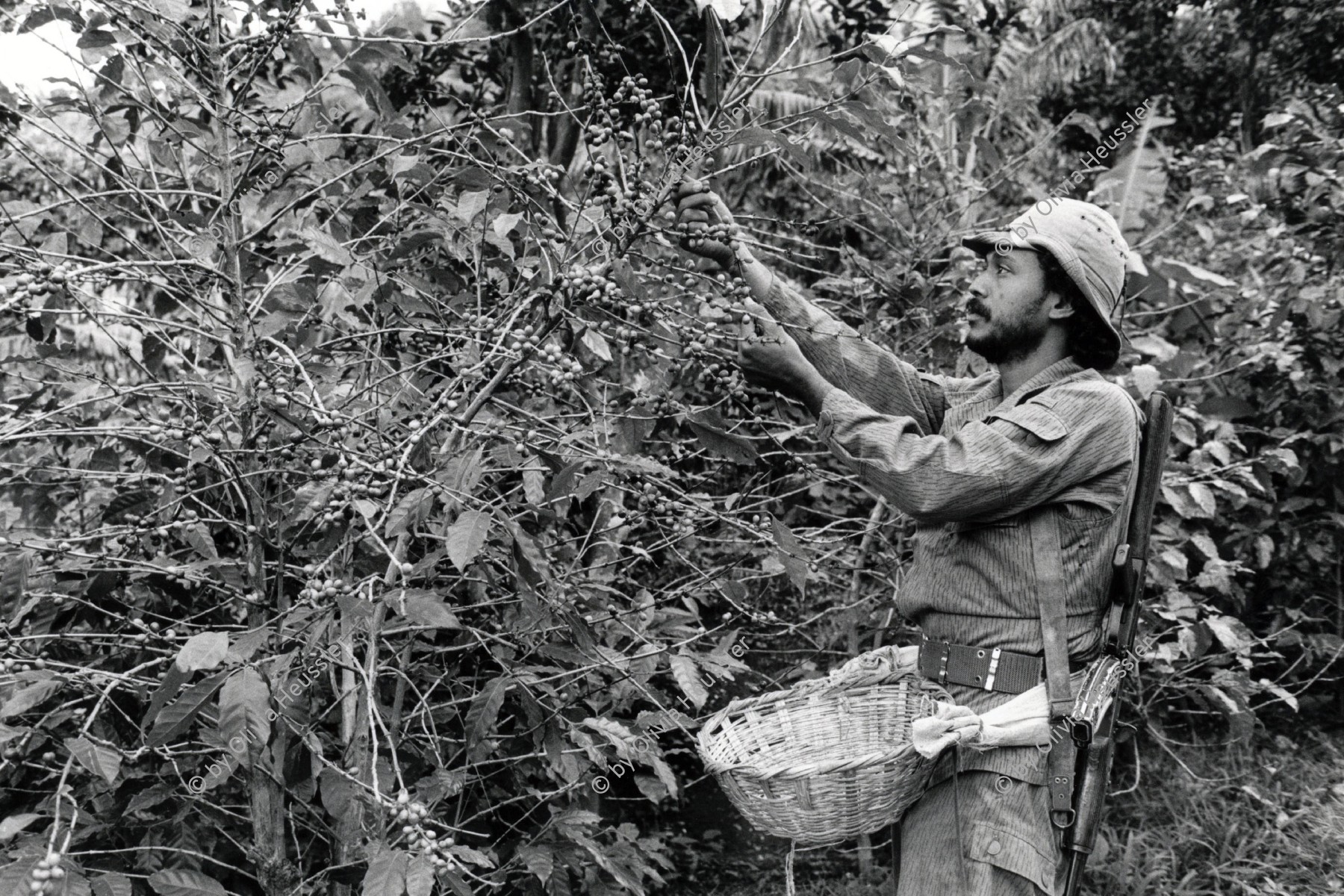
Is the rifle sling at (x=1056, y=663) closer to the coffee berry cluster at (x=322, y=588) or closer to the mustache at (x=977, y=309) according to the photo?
the mustache at (x=977, y=309)

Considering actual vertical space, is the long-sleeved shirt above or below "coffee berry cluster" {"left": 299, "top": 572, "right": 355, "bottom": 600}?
below

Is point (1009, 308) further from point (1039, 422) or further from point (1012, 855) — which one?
point (1012, 855)

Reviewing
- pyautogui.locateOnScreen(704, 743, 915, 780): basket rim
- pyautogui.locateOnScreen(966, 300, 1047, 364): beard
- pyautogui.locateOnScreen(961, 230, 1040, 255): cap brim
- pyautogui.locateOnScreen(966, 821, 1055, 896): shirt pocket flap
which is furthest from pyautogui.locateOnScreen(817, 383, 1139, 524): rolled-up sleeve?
pyautogui.locateOnScreen(966, 821, 1055, 896): shirt pocket flap

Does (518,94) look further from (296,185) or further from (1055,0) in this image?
(1055,0)

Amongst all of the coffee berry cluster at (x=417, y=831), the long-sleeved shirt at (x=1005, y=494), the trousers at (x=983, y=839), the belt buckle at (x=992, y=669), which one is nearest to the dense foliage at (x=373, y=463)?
the coffee berry cluster at (x=417, y=831)

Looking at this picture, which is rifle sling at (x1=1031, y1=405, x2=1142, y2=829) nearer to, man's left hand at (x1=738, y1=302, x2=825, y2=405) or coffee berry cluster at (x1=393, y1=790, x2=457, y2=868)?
man's left hand at (x1=738, y1=302, x2=825, y2=405)

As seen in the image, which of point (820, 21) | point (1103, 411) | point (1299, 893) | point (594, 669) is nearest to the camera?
point (1103, 411)

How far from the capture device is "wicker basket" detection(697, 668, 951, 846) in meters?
1.76

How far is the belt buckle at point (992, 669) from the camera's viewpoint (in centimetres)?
200

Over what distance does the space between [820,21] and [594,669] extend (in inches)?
251

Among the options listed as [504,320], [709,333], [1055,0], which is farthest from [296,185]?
[1055,0]

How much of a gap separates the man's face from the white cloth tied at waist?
1.92 ft

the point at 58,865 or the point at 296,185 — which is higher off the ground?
the point at 296,185

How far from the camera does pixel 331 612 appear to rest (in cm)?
186
